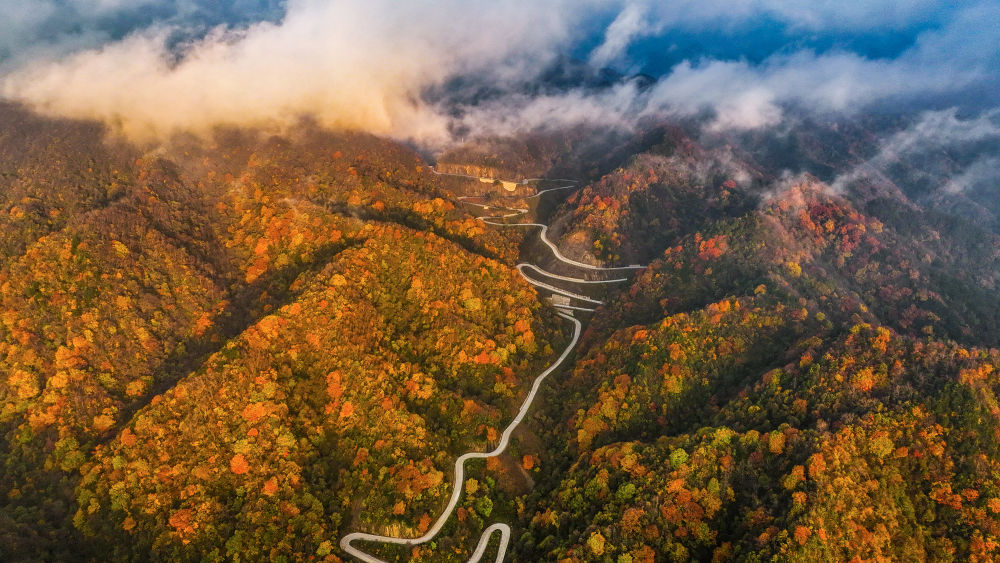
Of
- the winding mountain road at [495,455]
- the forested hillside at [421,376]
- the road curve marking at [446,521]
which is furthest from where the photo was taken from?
the winding mountain road at [495,455]

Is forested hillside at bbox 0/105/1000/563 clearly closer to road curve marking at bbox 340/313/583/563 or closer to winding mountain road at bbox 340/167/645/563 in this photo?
road curve marking at bbox 340/313/583/563

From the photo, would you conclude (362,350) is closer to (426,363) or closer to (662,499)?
(426,363)

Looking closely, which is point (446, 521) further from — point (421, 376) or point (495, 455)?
point (421, 376)

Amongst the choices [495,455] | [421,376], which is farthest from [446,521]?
[421,376]

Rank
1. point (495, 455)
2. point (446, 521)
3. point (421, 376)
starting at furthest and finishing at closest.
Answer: point (421, 376) < point (495, 455) < point (446, 521)

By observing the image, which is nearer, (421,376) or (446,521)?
(446,521)

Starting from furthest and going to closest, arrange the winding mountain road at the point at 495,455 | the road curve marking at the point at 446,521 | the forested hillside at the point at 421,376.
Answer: the winding mountain road at the point at 495,455, the road curve marking at the point at 446,521, the forested hillside at the point at 421,376

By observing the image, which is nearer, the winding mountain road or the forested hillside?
the forested hillside

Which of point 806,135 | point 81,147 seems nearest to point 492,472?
point 81,147

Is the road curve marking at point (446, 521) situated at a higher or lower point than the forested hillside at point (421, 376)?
lower

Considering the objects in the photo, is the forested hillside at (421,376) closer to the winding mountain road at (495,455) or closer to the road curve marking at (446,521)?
the road curve marking at (446,521)

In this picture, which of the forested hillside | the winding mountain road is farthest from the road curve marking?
the forested hillside

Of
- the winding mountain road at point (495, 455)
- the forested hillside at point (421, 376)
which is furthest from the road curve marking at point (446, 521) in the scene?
the forested hillside at point (421, 376)
